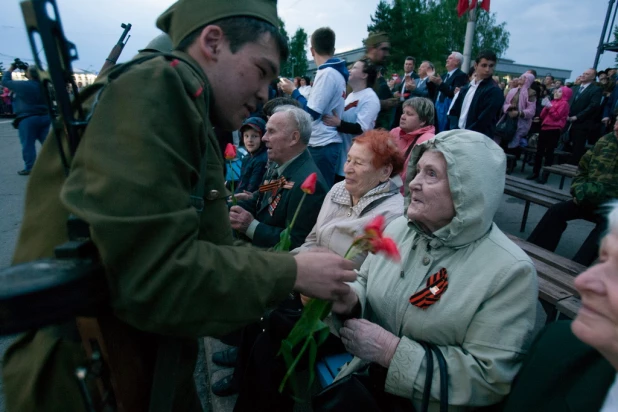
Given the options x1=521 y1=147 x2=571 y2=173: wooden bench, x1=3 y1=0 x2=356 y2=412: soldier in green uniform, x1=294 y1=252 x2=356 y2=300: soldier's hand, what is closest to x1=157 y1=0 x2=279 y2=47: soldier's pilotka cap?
x1=3 y1=0 x2=356 y2=412: soldier in green uniform

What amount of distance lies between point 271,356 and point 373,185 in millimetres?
1332

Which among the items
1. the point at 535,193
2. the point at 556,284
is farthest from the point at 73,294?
the point at 535,193

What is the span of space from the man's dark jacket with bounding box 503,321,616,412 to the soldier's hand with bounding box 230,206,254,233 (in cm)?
214

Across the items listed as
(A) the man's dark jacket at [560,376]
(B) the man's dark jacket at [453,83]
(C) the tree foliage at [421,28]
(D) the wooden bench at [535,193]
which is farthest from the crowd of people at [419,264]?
(C) the tree foliage at [421,28]

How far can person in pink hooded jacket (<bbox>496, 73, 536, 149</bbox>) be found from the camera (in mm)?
8930

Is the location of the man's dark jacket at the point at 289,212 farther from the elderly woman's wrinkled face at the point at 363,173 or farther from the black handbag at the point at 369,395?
the black handbag at the point at 369,395

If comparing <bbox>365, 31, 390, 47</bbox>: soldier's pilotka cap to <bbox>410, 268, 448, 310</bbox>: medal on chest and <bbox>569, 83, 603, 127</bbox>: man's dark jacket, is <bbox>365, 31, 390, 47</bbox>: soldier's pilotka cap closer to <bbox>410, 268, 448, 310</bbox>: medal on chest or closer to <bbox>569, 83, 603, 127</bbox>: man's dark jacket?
<bbox>410, 268, 448, 310</bbox>: medal on chest

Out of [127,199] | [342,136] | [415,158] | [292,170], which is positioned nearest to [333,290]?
[127,199]

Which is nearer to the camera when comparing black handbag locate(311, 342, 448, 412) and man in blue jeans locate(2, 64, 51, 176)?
black handbag locate(311, 342, 448, 412)

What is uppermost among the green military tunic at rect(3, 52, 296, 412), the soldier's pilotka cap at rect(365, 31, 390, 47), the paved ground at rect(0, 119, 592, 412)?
the soldier's pilotka cap at rect(365, 31, 390, 47)

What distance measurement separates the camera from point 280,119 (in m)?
3.28

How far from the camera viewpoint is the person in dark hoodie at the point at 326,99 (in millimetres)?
4570

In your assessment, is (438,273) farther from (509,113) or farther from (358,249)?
(509,113)

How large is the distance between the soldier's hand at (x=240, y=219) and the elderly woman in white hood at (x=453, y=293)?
1347 mm
